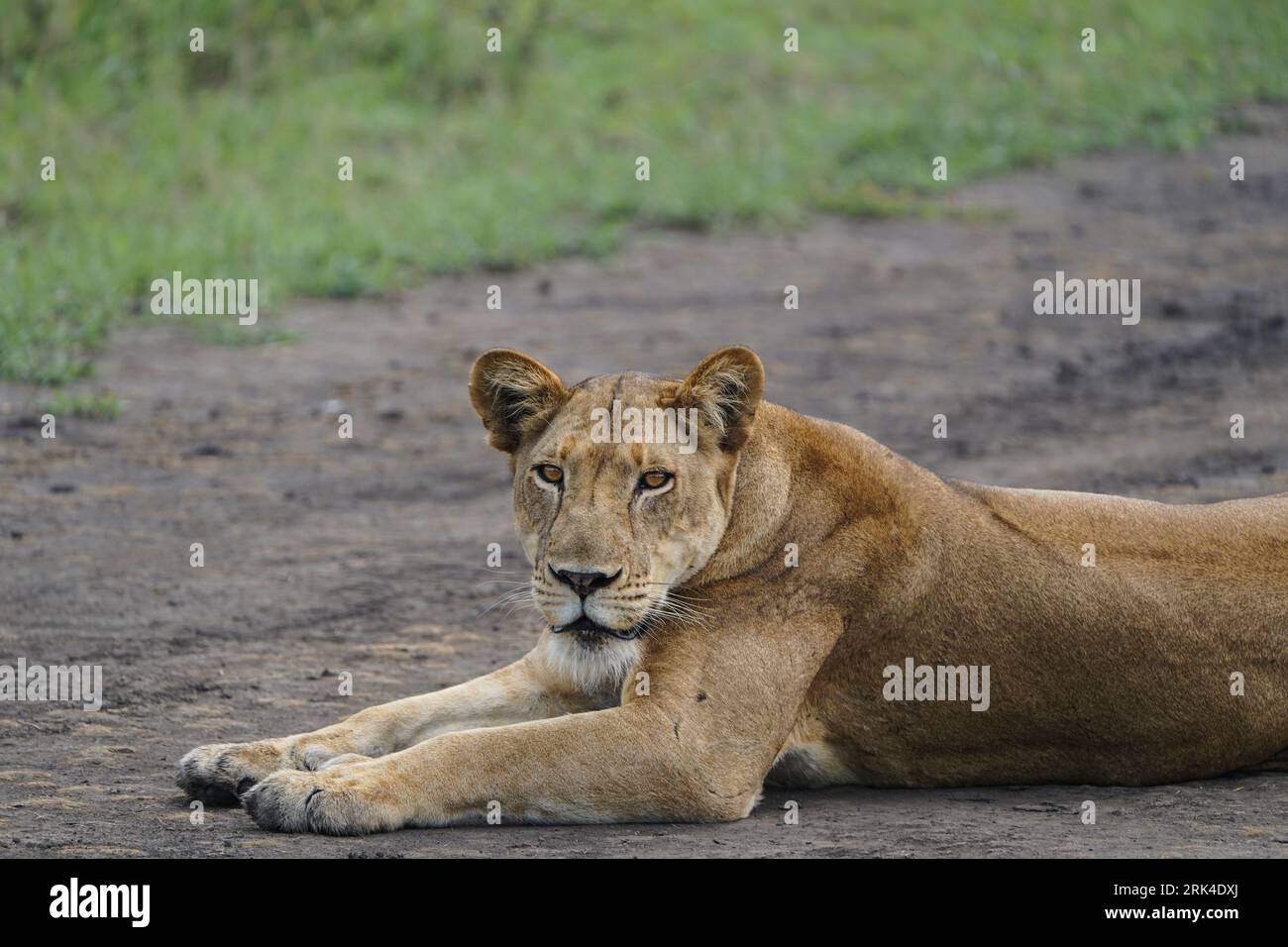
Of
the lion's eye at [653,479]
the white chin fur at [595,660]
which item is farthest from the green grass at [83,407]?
the lion's eye at [653,479]

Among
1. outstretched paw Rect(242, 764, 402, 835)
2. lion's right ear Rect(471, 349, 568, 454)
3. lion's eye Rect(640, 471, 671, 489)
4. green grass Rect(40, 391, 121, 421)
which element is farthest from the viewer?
green grass Rect(40, 391, 121, 421)

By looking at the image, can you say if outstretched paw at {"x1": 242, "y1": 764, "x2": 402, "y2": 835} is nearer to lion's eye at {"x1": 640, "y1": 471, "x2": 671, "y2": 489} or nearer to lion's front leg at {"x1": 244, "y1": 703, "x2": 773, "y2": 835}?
lion's front leg at {"x1": 244, "y1": 703, "x2": 773, "y2": 835}

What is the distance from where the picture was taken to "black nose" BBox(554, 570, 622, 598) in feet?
16.8

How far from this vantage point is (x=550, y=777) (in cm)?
511

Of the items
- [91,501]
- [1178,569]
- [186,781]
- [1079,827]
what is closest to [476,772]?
[186,781]

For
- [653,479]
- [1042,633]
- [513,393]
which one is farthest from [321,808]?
[1042,633]

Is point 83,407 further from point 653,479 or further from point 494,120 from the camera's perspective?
point 494,120

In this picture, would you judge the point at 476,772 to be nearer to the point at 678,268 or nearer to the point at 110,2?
the point at 678,268

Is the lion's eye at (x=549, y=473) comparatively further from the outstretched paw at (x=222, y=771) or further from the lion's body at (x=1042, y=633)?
the outstretched paw at (x=222, y=771)

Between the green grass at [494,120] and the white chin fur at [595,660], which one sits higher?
the green grass at [494,120]

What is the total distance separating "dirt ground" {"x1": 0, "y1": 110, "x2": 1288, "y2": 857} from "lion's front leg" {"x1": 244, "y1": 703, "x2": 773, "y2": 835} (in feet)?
0.26

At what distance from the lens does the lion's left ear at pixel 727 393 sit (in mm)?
5496

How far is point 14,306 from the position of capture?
35.6ft

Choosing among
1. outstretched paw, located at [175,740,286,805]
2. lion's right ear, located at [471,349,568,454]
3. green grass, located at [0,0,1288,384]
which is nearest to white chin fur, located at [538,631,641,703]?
lion's right ear, located at [471,349,568,454]
